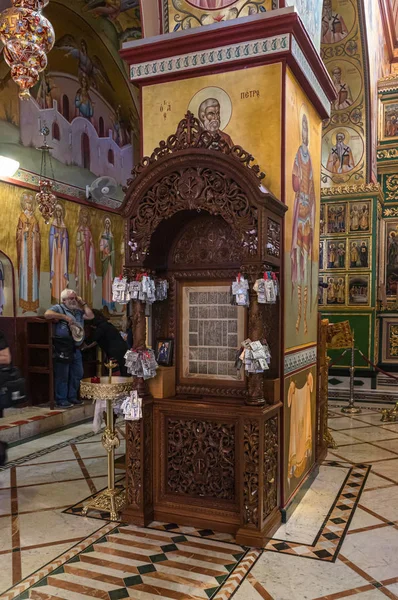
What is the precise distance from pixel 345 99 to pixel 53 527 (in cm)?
850

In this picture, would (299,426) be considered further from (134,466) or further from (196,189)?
(196,189)

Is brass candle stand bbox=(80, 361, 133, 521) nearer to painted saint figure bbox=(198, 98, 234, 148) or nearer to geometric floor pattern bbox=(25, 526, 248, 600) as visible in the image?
geometric floor pattern bbox=(25, 526, 248, 600)

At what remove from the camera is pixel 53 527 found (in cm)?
406

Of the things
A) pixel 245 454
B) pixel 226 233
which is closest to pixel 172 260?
pixel 226 233

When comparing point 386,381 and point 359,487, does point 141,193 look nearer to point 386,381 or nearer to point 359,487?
point 359,487

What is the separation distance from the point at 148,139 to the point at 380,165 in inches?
309

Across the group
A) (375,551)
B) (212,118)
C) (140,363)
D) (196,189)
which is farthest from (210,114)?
(375,551)

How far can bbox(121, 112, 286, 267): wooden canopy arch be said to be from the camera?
3.71 metres

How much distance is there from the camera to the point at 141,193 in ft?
13.2

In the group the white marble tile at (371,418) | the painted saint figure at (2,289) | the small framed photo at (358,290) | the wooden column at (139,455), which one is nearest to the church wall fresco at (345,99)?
the small framed photo at (358,290)

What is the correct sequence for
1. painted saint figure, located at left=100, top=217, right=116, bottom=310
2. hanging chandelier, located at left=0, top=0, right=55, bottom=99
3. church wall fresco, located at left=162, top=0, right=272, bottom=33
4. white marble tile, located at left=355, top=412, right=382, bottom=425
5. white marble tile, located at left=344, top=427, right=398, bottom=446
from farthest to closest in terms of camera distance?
1. painted saint figure, located at left=100, top=217, right=116, bottom=310
2. white marble tile, located at left=355, top=412, right=382, bottom=425
3. white marble tile, located at left=344, top=427, right=398, bottom=446
4. church wall fresco, located at left=162, top=0, right=272, bottom=33
5. hanging chandelier, located at left=0, top=0, right=55, bottom=99

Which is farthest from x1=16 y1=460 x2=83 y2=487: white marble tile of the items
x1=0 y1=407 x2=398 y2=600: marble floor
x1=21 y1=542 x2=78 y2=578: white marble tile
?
x1=21 y1=542 x2=78 y2=578: white marble tile

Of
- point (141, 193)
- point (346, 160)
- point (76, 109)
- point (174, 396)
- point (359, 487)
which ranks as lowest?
point (359, 487)

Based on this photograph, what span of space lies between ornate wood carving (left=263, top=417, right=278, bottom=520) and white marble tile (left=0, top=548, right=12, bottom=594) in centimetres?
177
